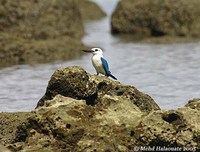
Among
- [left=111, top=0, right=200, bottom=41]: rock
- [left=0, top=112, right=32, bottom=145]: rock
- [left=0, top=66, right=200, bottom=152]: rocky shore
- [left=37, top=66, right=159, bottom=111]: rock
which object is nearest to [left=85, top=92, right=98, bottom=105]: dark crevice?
[left=37, top=66, right=159, bottom=111]: rock

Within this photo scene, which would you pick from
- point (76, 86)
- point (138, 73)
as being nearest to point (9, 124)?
point (76, 86)

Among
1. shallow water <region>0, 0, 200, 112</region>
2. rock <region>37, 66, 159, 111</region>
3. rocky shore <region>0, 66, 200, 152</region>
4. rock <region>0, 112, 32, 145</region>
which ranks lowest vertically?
shallow water <region>0, 0, 200, 112</region>

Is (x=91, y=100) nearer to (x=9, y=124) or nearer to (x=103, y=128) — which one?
(x=103, y=128)

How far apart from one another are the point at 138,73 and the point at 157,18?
944 centimetres

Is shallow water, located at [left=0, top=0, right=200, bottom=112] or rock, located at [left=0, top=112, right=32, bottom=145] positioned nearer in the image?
rock, located at [left=0, top=112, right=32, bottom=145]

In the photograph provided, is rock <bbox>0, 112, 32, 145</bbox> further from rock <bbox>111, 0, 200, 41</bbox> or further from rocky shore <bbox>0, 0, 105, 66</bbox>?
rock <bbox>111, 0, 200, 41</bbox>

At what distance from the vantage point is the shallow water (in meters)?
15.4

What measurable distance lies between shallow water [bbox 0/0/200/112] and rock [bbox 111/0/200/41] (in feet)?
5.97

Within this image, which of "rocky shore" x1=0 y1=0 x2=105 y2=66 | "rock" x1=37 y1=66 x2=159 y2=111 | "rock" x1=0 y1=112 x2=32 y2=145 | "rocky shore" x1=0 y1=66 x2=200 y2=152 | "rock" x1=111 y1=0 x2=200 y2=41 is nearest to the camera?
"rocky shore" x1=0 y1=66 x2=200 y2=152

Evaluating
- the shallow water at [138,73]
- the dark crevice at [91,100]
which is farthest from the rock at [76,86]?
the shallow water at [138,73]

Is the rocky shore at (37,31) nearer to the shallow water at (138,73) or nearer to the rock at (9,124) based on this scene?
the shallow water at (138,73)

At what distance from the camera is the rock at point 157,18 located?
91.4ft

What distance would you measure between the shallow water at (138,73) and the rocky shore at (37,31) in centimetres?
82

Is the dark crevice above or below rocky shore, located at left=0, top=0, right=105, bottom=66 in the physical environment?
above
